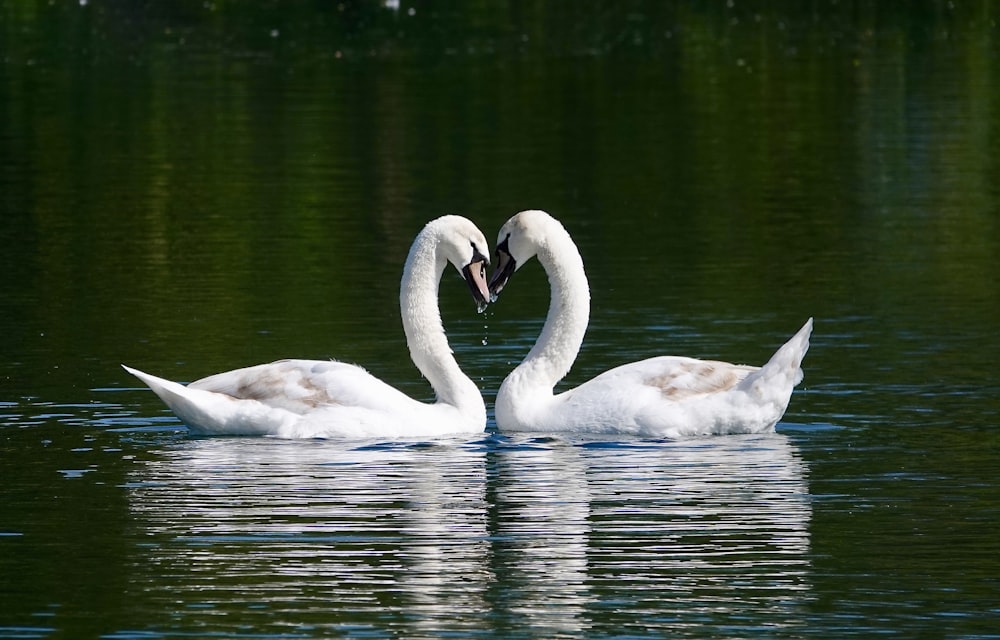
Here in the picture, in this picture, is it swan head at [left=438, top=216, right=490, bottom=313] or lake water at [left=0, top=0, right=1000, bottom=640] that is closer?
lake water at [left=0, top=0, right=1000, bottom=640]

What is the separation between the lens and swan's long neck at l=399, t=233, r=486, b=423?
15320 millimetres

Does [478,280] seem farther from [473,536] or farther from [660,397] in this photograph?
[473,536]

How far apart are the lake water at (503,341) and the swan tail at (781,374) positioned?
0.34 metres

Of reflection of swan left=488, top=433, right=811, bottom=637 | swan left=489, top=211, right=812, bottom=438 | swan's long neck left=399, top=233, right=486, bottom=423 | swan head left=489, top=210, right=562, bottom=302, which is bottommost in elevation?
reflection of swan left=488, top=433, right=811, bottom=637

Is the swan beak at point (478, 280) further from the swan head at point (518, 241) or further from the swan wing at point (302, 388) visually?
the swan wing at point (302, 388)

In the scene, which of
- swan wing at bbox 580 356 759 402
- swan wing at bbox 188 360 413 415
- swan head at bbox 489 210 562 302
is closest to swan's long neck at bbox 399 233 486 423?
swan head at bbox 489 210 562 302

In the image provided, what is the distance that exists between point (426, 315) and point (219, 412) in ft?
Answer: 6.11

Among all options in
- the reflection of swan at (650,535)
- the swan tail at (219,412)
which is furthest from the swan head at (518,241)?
the swan tail at (219,412)

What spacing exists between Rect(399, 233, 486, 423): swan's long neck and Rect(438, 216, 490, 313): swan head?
0.12 m

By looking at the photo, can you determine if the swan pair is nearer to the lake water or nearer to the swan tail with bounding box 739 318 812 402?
the swan tail with bounding box 739 318 812 402

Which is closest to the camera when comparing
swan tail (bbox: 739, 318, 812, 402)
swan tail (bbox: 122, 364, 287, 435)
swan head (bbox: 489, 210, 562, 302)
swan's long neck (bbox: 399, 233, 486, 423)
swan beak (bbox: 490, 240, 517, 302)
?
swan tail (bbox: 739, 318, 812, 402)

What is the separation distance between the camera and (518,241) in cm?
1587

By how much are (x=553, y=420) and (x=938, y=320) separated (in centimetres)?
547

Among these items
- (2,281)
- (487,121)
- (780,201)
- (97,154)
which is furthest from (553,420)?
(487,121)
